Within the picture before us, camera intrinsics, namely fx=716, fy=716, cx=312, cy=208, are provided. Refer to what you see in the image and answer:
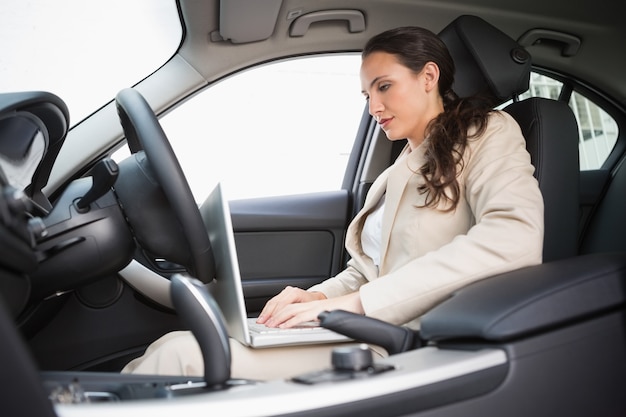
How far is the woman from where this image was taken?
4.23ft

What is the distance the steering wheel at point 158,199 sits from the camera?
1.22 metres

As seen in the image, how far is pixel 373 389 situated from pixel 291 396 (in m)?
0.11

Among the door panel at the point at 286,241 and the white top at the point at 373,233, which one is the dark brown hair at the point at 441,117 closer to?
the white top at the point at 373,233

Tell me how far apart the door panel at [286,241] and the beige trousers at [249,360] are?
0.96 metres

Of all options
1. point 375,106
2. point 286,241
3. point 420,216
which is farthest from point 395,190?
point 286,241

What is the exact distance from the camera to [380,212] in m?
1.73

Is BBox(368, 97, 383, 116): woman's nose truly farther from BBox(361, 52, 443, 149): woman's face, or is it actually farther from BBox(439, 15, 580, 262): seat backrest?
BBox(439, 15, 580, 262): seat backrest

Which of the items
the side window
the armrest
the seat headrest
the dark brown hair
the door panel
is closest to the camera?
the armrest

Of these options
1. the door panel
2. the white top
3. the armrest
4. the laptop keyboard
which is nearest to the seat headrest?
the white top

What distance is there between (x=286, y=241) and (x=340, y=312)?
1.25 metres

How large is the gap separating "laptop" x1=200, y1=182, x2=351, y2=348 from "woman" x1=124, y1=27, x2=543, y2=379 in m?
0.03

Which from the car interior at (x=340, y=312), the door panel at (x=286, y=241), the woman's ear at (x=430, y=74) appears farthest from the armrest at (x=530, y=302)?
the door panel at (x=286, y=241)

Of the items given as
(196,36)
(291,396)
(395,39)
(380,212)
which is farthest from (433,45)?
(291,396)

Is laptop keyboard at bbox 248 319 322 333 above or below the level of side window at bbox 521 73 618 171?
below
